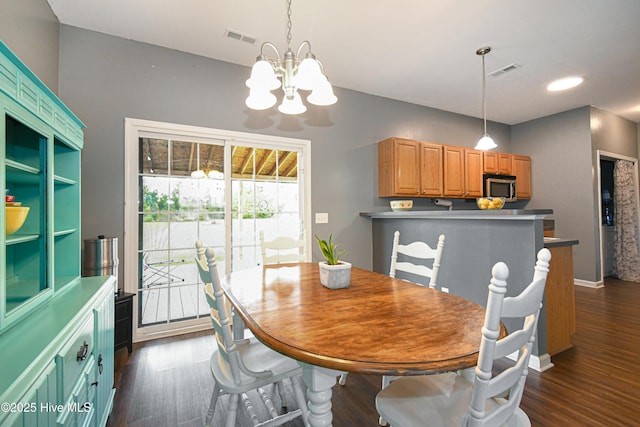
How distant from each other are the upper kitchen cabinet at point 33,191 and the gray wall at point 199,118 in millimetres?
878

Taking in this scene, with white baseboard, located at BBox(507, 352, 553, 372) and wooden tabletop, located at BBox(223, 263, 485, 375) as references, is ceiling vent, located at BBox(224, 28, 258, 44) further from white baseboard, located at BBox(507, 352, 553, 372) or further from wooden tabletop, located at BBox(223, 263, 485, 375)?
white baseboard, located at BBox(507, 352, 553, 372)

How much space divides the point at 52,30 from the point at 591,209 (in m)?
6.71

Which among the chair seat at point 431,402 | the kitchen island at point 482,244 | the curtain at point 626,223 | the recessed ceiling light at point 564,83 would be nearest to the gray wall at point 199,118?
the kitchen island at point 482,244

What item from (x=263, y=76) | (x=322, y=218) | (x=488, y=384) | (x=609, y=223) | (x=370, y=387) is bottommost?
(x=370, y=387)

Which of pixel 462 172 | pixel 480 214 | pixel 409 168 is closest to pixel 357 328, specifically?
pixel 480 214

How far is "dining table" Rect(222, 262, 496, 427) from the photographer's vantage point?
32.2 inches

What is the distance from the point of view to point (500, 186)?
4.66m

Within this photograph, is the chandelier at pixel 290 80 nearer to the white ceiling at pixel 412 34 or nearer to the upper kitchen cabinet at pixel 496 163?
the white ceiling at pixel 412 34

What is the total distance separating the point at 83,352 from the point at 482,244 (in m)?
2.75

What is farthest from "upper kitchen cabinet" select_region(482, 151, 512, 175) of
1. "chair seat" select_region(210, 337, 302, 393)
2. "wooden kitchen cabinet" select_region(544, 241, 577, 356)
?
"chair seat" select_region(210, 337, 302, 393)

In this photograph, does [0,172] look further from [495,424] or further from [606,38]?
[606,38]

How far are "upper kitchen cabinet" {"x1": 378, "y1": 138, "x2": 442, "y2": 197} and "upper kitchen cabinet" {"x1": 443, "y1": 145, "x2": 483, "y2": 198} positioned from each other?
16 centimetres

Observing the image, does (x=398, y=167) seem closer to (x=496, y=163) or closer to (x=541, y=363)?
(x=496, y=163)

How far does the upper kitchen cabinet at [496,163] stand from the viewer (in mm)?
4562
